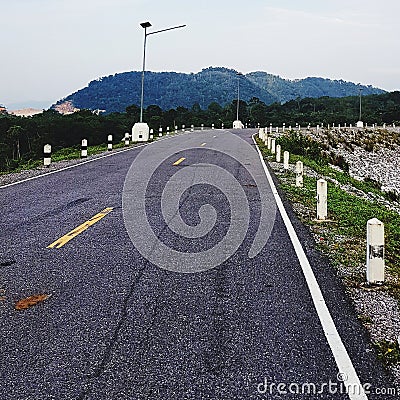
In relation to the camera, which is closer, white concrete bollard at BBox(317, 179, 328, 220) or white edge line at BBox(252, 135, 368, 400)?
white edge line at BBox(252, 135, 368, 400)

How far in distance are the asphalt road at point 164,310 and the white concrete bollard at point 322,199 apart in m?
0.83

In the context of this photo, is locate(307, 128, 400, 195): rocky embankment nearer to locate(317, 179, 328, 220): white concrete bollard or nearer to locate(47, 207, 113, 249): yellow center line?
locate(317, 179, 328, 220): white concrete bollard

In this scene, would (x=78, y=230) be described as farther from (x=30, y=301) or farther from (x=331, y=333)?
(x=331, y=333)

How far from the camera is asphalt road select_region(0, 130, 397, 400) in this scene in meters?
4.28

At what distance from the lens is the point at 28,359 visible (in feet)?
15.2

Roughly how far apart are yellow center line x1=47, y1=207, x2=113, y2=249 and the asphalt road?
6 cm

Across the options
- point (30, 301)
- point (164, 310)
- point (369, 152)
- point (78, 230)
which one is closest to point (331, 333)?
point (164, 310)

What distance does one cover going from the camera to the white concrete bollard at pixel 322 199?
35.8 feet

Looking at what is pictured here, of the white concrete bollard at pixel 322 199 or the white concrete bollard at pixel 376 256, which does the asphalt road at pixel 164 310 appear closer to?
the white concrete bollard at pixel 376 256

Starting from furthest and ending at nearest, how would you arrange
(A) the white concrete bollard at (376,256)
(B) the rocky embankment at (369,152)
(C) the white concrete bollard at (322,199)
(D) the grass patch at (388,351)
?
(B) the rocky embankment at (369,152) → (C) the white concrete bollard at (322,199) → (A) the white concrete bollard at (376,256) → (D) the grass patch at (388,351)

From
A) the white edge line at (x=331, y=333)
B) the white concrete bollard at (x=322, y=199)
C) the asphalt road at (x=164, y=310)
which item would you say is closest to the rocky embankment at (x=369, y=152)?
the white concrete bollard at (x=322, y=199)

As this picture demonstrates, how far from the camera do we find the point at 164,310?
577 centimetres

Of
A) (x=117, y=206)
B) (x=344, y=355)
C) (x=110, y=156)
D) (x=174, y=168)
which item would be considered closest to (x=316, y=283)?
(x=344, y=355)

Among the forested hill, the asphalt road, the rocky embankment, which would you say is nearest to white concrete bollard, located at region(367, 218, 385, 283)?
the asphalt road
